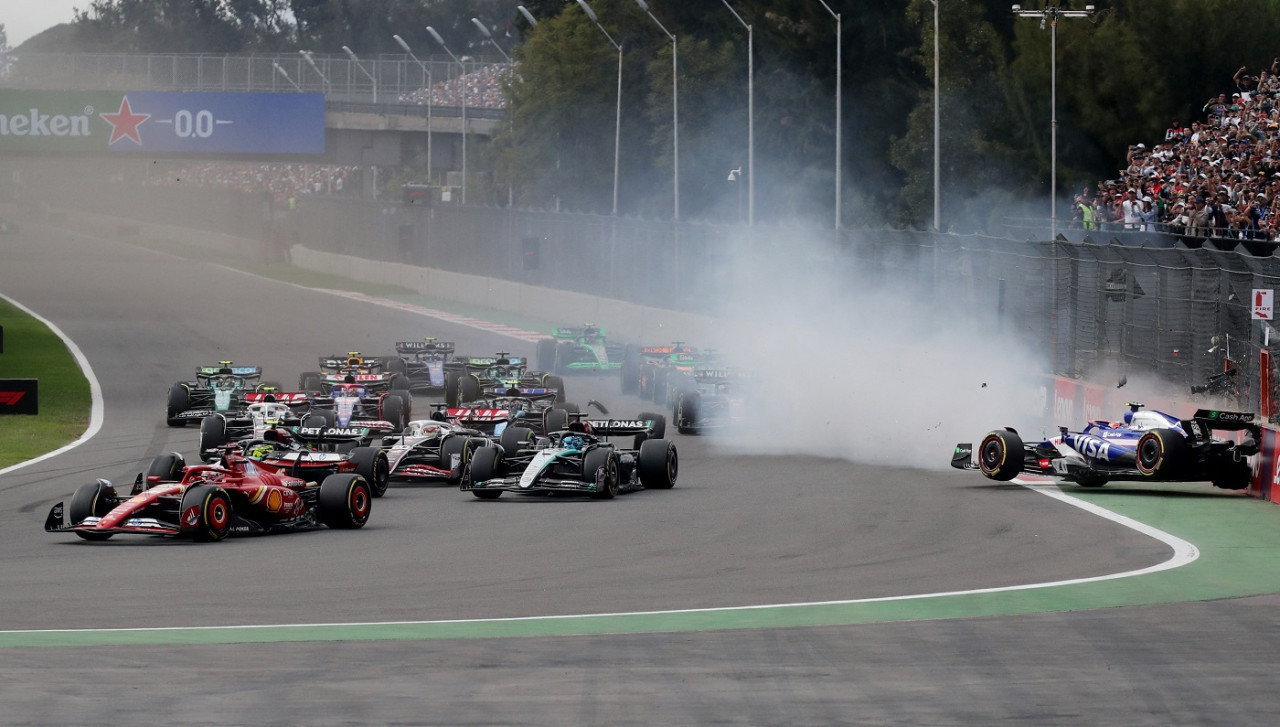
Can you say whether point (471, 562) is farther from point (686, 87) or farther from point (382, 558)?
point (686, 87)

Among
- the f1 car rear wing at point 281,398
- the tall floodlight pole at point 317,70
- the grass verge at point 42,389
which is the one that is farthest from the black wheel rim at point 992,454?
the tall floodlight pole at point 317,70

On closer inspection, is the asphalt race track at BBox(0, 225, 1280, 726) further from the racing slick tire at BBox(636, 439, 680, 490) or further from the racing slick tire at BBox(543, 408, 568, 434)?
the racing slick tire at BBox(543, 408, 568, 434)

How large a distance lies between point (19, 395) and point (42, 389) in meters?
6.37

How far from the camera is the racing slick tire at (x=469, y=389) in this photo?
33000mm

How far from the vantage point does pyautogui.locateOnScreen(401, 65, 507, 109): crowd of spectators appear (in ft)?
337

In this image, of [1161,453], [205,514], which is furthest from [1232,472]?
[205,514]

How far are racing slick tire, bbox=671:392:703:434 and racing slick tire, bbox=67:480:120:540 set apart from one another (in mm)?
12556

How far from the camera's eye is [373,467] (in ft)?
71.9

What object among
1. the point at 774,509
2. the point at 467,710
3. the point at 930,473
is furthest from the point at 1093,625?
the point at 930,473

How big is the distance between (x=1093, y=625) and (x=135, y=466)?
1534cm

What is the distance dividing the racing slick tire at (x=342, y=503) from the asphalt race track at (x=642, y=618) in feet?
1.27

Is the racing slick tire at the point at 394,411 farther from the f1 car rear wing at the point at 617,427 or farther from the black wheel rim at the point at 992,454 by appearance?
the black wheel rim at the point at 992,454

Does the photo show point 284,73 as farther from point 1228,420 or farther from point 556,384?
point 1228,420

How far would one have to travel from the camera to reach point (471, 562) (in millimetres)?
16766
